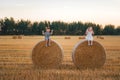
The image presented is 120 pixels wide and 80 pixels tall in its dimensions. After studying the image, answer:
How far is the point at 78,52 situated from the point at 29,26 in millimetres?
86729

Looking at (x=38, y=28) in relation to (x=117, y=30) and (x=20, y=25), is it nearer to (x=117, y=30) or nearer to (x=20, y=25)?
(x=20, y=25)

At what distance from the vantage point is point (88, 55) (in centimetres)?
1552

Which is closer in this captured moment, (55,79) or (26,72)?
(55,79)

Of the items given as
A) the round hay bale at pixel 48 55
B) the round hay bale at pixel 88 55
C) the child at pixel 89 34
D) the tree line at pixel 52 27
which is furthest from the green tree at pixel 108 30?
the child at pixel 89 34

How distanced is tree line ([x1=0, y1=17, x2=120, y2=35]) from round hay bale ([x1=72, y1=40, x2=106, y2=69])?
242ft

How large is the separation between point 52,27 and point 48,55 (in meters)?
85.8

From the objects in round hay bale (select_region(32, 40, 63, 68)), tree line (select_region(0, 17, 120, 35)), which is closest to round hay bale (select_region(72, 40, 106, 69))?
round hay bale (select_region(32, 40, 63, 68))

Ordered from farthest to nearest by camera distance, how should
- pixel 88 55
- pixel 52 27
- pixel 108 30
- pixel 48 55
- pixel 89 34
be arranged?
1. pixel 52 27
2. pixel 108 30
3. pixel 48 55
4. pixel 88 55
5. pixel 89 34

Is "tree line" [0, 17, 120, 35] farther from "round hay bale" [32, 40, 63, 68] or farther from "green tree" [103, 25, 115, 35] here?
"round hay bale" [32, 40, 63, 68]

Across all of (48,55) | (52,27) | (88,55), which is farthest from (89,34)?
(52,27)

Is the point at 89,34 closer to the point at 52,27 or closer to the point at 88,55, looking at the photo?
the point at 88,55

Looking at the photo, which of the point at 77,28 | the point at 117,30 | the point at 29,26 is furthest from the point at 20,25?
the point at 117,30

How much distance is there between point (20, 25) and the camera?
100375 mm

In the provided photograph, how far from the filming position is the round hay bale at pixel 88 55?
1538cm
